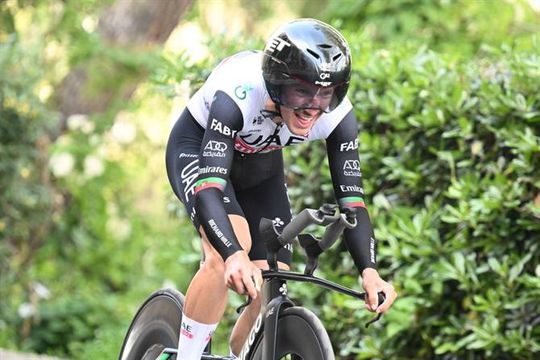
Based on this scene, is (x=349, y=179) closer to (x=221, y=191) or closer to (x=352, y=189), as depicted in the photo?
(x=352, y=189)

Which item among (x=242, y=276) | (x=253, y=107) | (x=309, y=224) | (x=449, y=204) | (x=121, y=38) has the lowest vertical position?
(x=449, y=204)

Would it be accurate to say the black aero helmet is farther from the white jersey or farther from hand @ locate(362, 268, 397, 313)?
hand @ locate(362, 268, 397, 313)

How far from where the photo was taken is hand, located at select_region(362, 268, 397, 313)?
13.8ft

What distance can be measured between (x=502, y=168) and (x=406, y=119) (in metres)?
0.69

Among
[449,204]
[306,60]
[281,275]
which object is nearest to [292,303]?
[281,275]

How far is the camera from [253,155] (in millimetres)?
4781

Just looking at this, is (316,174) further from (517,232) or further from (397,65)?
(517,232)

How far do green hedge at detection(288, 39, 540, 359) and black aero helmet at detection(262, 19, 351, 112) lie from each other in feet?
6.62

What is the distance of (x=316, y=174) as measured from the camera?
22.7 feet

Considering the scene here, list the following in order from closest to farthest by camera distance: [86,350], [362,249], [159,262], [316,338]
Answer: [316,338] < [362,249] < [86,350] < [159,262]

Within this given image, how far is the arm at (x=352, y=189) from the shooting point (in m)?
4.33

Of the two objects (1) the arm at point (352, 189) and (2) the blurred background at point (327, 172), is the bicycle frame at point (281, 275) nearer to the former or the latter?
(1) the arm at point (352, 189)

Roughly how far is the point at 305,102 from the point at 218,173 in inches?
16.8

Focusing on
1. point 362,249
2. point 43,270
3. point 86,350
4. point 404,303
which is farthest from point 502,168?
point 43,270
